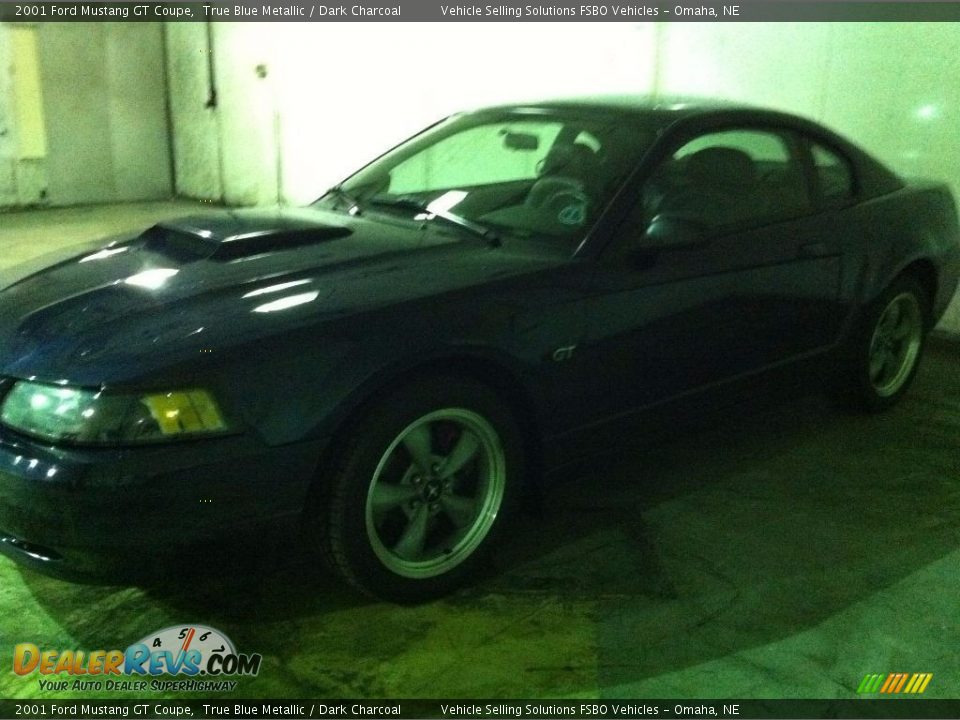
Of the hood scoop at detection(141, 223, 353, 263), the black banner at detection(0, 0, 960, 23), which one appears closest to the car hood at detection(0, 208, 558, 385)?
the hood scoop at detection(141, 223, 353, 263)

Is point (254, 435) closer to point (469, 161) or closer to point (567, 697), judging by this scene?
point (567, 697)

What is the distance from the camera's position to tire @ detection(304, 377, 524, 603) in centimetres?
256

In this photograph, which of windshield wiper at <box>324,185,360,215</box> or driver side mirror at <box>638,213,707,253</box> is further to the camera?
windshield wiper at <box>324,185,360,215</box>

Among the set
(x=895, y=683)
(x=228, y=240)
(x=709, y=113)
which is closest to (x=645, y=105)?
(x=709, y=113)

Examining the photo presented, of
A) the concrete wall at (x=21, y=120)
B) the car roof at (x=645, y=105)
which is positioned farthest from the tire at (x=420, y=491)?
the concrete wall at (x=21, y=120)

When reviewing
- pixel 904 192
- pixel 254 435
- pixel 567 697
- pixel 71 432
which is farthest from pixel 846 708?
pixel 904 192

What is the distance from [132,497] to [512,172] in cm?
199

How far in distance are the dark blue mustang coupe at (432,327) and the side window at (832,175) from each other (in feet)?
0.03

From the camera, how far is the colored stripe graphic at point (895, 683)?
2492 mm

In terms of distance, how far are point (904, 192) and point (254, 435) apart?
319cm

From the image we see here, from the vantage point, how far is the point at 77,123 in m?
9.95

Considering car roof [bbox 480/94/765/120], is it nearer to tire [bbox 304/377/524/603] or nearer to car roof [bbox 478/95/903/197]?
car roof [bbox 478/95/903/197]

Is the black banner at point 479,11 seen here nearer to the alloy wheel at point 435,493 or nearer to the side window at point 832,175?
the side window at point 832,175

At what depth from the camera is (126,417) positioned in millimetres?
2312
